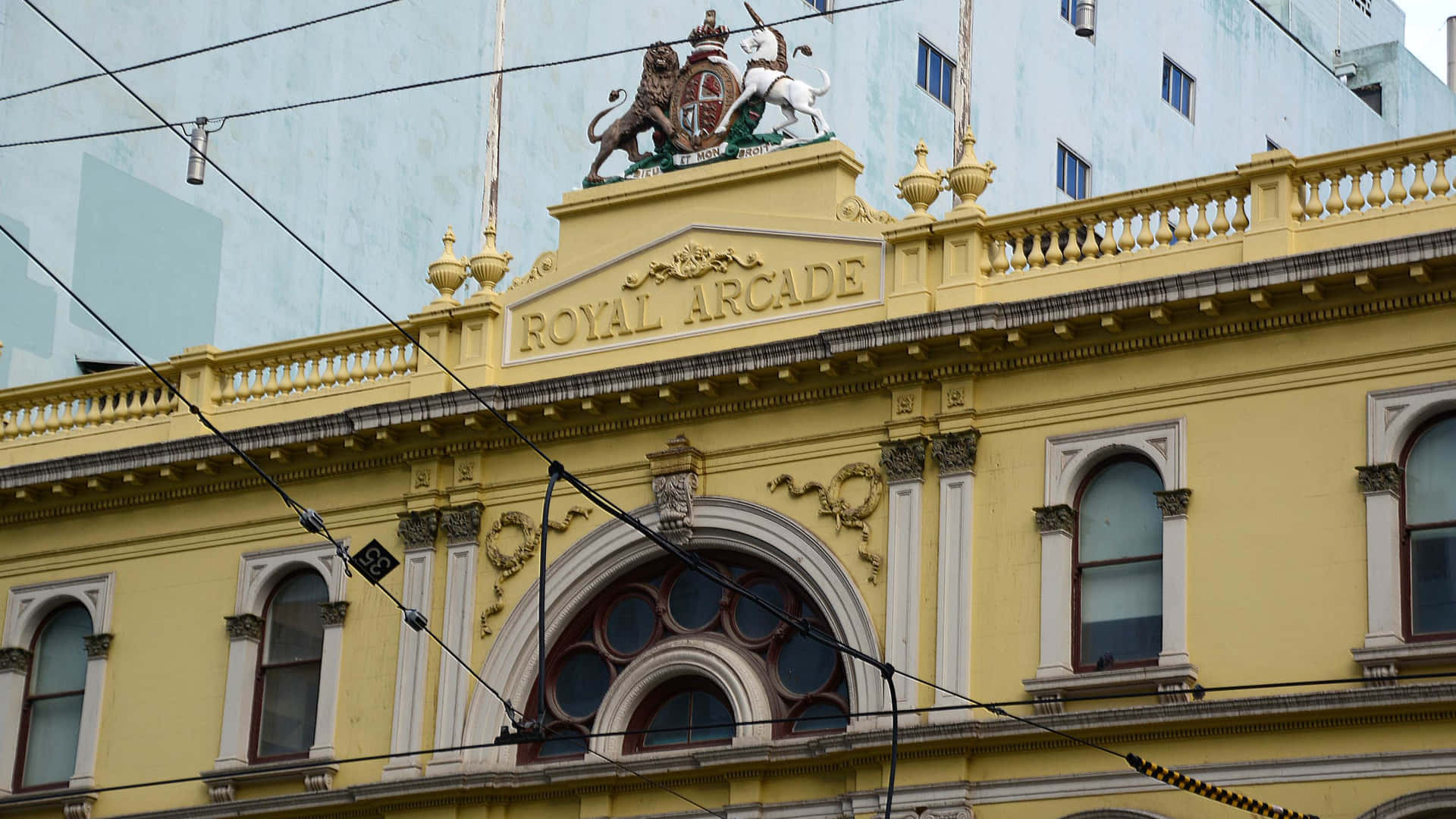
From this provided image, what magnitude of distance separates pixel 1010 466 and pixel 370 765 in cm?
813

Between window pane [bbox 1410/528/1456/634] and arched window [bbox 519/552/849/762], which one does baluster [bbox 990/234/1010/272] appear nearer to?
arched window [bbox 519/552/849/762]

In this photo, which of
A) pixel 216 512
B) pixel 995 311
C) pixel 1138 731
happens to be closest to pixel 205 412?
pixel 216 512

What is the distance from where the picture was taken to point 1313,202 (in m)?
26.2

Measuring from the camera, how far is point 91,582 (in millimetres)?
32531

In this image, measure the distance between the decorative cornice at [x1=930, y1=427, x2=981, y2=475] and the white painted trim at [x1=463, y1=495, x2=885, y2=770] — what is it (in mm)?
1542

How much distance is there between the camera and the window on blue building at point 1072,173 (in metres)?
44.0

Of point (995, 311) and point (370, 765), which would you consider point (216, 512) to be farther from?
point (995, 311)

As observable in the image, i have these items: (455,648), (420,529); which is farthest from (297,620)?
(455,648)

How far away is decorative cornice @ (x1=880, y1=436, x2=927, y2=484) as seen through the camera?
1085 inches

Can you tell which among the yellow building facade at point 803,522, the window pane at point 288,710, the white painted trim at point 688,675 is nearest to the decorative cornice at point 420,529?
the yellow building facade at point 803,522

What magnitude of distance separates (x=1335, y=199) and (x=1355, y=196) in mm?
200

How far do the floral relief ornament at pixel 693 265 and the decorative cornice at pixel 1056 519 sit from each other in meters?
4.65

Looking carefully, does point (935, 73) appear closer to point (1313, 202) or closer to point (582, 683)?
point (582, 683)

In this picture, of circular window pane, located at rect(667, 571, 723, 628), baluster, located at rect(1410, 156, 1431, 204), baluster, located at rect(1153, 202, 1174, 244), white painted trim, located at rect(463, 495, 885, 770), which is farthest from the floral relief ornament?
baluster, located at rect(1410, 156, 1431, 204)
